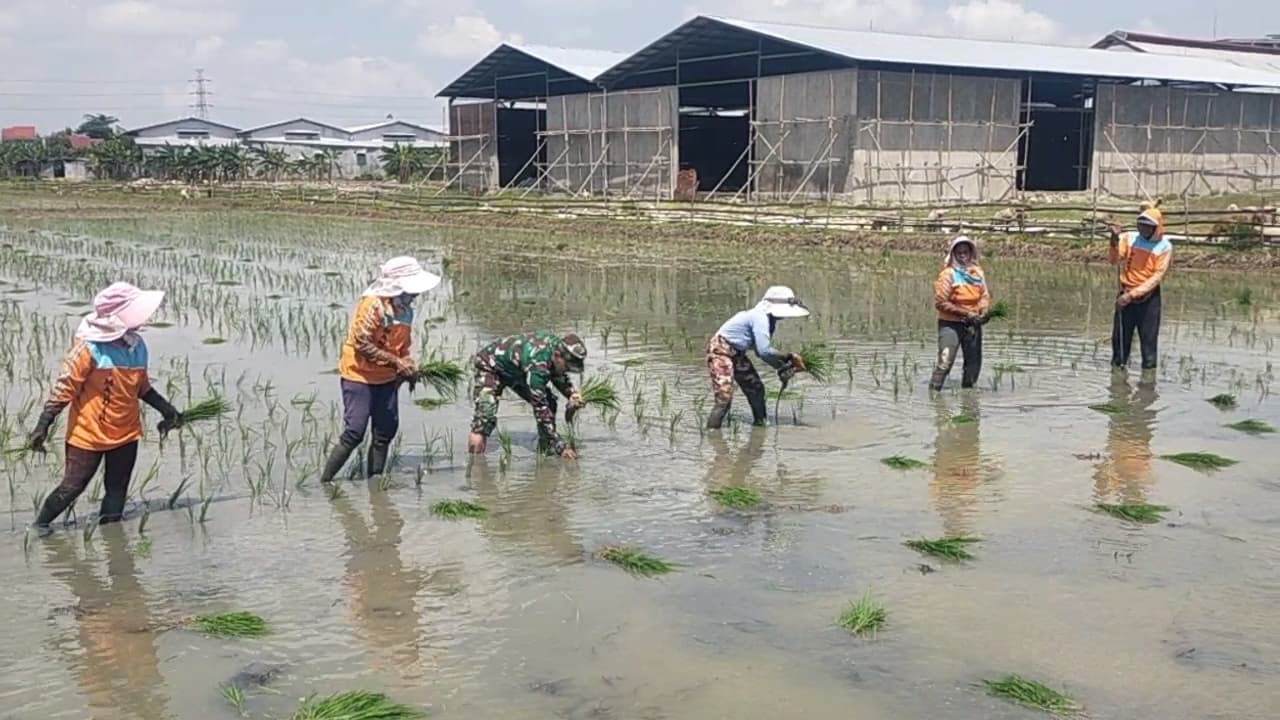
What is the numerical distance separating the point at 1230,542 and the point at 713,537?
2.10 metres

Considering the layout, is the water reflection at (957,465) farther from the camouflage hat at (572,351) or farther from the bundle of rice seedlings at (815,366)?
the camouflage hat at (572,351)

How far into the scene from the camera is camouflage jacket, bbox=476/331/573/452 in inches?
236

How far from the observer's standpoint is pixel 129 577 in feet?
14.4

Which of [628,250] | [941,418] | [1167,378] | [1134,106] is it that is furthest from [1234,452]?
[1134,106]

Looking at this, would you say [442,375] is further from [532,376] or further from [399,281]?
[399,281]

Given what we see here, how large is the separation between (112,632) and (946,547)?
3.04m

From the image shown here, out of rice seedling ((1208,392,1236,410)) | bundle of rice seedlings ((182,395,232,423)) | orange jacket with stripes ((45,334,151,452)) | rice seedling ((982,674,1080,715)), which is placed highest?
orange jacket with stripes ((45,334,151,452))

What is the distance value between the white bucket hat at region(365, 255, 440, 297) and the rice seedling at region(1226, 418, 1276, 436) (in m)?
4.70

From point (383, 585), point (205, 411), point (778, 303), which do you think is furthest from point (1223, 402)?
point (205, 411)

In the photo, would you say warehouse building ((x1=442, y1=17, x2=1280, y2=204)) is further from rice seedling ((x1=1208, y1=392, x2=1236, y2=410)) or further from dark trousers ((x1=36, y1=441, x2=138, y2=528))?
dark trousers ((x1=36, y1=441, x2=138, y2=528))

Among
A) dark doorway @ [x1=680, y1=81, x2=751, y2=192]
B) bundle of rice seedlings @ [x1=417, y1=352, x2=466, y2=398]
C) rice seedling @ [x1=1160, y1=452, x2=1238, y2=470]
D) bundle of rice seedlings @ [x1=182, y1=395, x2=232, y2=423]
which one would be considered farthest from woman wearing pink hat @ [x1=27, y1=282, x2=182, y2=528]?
dark doorway @ [x1=680, y1=81, x2=751, y2=192]

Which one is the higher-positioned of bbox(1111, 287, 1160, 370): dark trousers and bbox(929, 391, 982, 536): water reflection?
bbox(1111, 287, 1160, 370): dark trousers

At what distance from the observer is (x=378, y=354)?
5.51 metres

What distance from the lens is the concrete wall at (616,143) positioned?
31750 mm
